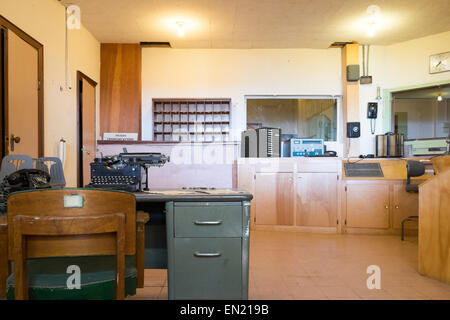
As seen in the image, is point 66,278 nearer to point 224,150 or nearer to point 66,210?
point 66,210

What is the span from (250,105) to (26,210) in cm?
541

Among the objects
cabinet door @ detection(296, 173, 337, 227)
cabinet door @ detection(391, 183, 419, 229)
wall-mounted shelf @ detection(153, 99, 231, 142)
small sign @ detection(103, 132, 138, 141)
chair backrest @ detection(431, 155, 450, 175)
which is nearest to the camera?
chair backrest @ detection(431, 155, 450, 175)

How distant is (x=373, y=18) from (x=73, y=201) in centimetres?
520

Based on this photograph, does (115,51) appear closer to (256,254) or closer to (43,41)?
(43,41)

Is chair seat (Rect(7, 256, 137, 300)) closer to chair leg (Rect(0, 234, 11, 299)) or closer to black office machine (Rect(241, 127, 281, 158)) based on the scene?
chair leg (Rect(0, 234, 11, 299))

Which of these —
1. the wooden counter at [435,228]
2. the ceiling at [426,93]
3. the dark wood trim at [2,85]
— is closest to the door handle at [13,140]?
the dark wood trim at [2,85]

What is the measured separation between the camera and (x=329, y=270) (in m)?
2.54

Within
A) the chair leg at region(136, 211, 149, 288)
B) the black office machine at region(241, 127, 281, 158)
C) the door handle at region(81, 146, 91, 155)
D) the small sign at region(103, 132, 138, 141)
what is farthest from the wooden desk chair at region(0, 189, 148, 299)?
the small sign at region(103, 132, 138, 141)

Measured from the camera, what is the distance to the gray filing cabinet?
56.2 inches

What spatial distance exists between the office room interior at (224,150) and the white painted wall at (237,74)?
0.03 meters

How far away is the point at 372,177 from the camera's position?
3.93 metres

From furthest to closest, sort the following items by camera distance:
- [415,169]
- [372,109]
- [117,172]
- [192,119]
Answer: [192,119] < [372,109] < [415,169] < [117,172]

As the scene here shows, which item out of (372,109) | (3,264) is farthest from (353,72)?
(3,264)
